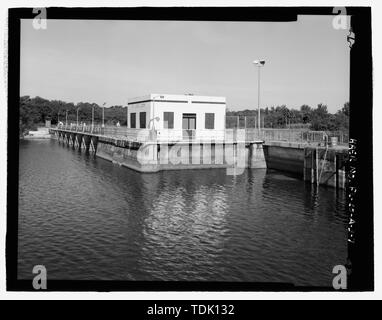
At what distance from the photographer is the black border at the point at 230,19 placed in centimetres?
652

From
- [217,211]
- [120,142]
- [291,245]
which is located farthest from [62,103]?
[291,245]

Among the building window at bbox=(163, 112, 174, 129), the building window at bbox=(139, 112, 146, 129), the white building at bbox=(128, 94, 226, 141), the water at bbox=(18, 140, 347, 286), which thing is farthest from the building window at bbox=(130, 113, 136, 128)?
the water at bbox=(18, 140, 347, 286)

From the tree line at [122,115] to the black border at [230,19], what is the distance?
4722cm

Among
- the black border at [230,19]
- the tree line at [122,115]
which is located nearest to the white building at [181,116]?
the tree line at [122,115]

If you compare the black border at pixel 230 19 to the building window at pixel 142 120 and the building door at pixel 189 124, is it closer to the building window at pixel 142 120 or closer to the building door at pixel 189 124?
the building door at pixel 189 124

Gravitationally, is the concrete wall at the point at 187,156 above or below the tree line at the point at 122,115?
below

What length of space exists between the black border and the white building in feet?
113

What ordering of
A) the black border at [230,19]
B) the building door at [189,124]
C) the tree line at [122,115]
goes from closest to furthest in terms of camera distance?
the black border at [230,19] → the building door at [189,124] → the tree line at [122,115]

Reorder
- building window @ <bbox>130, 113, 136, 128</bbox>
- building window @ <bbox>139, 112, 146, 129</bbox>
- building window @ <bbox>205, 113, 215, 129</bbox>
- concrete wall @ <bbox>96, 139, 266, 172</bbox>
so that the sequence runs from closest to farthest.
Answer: concrete wall @ <bbox>96, 139, 266, 172</bbox> → building window @ <bbox>139, 112, 146, 129</bbox> → building window @ <bbox>205, 113, 215, 129</bbox> → building window @ <bbox>130, 113, 136, 128</bbox>

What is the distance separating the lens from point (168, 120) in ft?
144

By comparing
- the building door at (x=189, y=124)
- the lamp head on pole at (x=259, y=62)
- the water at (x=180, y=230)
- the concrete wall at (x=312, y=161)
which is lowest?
the water at (x=180, y=230)

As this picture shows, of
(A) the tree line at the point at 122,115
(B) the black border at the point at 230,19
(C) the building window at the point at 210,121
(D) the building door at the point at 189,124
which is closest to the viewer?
(B) the black border at the point at 230,19

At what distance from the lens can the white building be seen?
43.2 metres

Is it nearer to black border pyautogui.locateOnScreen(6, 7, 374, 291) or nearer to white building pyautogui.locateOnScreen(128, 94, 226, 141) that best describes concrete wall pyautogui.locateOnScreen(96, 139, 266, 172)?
white building pyautogui.locateOnScreen(128, 94, 226, 141)
